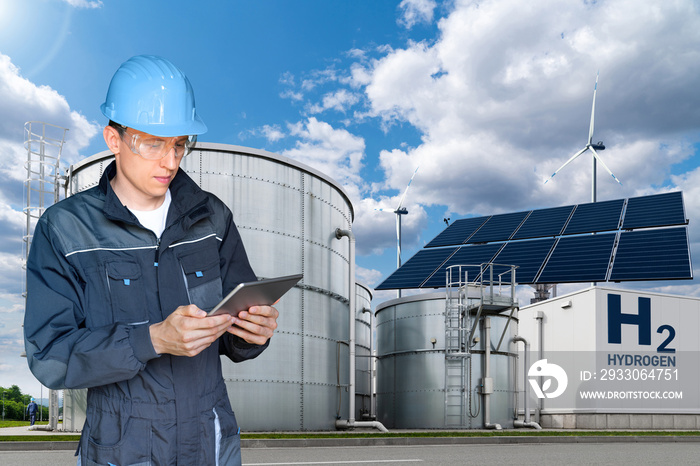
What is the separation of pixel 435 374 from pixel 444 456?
11.3 metres

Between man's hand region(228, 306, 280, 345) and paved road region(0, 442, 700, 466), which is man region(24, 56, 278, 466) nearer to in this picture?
man's hand region(228, 306, 280, 345)

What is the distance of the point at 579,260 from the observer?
2430 centimetres

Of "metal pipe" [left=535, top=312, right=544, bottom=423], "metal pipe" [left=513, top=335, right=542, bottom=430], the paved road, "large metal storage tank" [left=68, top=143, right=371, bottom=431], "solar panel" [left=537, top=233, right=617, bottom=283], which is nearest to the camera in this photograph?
the paved road

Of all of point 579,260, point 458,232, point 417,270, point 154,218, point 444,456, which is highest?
point 458,232

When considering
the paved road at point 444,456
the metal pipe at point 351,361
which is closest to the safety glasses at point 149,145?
the paved road at point 444,456

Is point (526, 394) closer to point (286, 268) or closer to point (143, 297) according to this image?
point (286, 268)

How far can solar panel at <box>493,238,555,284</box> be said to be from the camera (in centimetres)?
2408

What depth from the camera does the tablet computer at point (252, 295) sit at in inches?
69.4

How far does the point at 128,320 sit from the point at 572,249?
25.5 m

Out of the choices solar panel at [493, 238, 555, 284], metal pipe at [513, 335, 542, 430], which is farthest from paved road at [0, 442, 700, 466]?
solar panel at [493, 238, 555, 284]

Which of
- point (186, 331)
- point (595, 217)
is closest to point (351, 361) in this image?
point (595, 217)

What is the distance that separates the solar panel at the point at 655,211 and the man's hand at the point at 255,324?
27179 mm

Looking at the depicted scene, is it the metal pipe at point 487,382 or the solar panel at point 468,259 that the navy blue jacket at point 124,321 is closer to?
the metal pipe at point 487,382

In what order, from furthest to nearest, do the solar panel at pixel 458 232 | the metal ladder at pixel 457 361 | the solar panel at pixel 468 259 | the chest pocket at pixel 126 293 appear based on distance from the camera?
the solar panel at pixel 458 232, the solar panel at pixel 468 259, the metal ladder at pixel 457 361, the chest pocket at pixel 126 293
